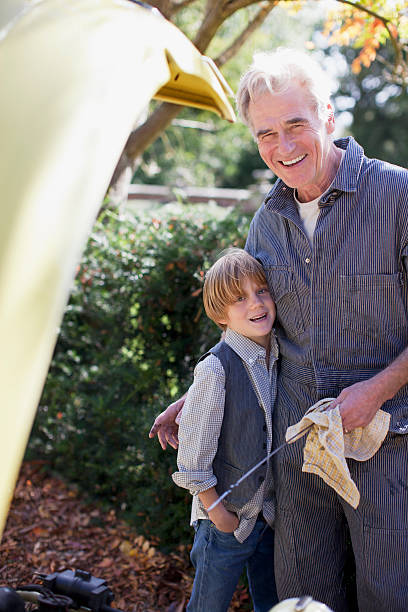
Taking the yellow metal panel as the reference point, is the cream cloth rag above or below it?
below

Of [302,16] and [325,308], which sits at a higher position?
[302,16]

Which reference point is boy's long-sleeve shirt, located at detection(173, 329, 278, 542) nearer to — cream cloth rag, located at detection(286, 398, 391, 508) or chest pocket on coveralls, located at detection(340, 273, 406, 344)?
cream cloth rag, located at detection(286, 398, 391, 508)

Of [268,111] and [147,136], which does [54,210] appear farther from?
[147,136]

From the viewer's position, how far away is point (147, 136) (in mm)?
6035

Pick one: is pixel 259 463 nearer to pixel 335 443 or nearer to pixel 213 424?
pixel 213 424

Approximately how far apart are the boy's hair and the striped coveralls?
0.07m

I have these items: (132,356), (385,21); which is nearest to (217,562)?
(132,356)

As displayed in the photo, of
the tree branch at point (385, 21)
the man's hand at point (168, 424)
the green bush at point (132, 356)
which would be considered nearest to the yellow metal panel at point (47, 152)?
the man's hand at point (168, 424)

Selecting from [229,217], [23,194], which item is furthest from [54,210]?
[229,217]

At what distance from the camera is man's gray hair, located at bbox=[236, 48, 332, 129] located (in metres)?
2.21

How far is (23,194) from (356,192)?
4.26ft

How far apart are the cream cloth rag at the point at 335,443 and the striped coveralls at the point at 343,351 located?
0.20ft

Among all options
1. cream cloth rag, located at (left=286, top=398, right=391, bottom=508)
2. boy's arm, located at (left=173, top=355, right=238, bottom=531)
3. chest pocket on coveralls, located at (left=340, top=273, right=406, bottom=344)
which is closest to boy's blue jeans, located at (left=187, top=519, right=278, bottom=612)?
boy's arm, located at (left=173, top=355, right=238, bottom=531)

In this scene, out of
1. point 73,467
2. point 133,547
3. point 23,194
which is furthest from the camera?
point 73,467
